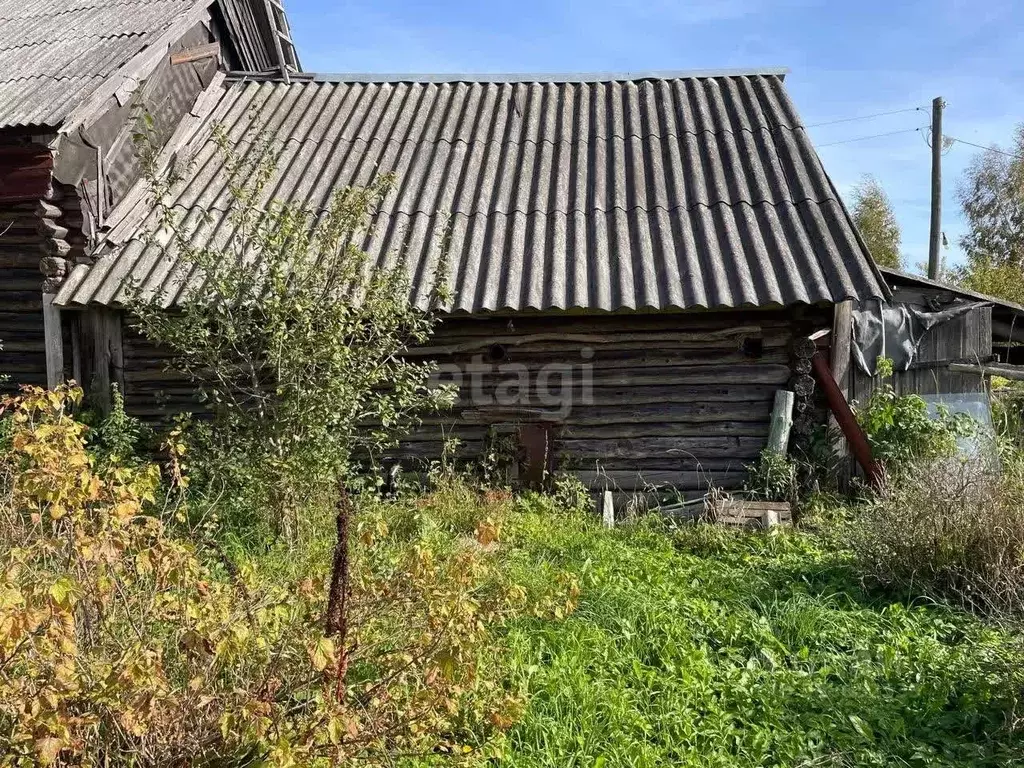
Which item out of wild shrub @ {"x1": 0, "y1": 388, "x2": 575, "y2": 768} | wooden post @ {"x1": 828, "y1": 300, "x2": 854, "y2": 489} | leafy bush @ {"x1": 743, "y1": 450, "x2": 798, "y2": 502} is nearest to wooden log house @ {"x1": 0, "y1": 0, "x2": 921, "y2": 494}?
wooden post @ {"x1": 828, "y1": 300, "x2": 854, "y2": 489}

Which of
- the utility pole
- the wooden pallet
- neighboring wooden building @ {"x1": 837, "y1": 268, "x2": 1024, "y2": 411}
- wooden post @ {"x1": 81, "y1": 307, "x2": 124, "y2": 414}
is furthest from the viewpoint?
the utility pole

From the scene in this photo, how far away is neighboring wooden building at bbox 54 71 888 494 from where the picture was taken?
692cm

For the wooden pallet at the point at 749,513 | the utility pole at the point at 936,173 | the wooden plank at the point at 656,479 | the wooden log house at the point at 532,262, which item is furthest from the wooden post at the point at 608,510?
the utility pole at the point at 936,173

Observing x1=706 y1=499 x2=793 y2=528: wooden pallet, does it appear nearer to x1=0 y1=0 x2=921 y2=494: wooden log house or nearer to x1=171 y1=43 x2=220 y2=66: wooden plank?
x1=0 y1=0 x2=921 y2=494: wooden log house

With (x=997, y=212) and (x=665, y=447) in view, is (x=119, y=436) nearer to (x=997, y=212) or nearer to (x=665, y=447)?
(x=665, y=447)

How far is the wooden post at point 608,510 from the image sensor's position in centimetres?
642

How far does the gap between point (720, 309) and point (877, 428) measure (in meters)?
1.85

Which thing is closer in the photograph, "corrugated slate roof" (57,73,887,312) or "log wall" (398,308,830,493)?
"corrugated slate roof" (57,73,887,312)

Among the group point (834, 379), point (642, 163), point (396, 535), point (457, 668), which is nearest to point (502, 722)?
point (457, 668)

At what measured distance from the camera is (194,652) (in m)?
2.60

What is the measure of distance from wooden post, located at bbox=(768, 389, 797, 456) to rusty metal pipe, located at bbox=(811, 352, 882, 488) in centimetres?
35

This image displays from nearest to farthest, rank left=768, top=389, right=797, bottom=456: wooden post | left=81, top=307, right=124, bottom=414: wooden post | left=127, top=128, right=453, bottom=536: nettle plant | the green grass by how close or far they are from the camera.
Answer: the green grass → left=127, top=128, right=453, bottom=536: nettle plant → left=768, top=389, right=797, bottom=456: wooden post → left=81, top=307, right=124, bottom=414: wooden post

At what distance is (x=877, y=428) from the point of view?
6.89m

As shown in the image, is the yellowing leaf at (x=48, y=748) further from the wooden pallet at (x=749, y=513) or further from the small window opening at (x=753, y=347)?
the small window opening at (x=753, y=347)
